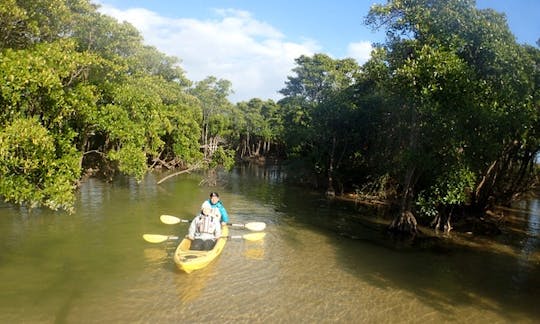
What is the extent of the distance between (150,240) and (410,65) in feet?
34.1

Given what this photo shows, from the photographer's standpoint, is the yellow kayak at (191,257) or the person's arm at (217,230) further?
the person's arm at (217,230)

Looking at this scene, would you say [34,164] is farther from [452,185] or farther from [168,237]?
[452,185]

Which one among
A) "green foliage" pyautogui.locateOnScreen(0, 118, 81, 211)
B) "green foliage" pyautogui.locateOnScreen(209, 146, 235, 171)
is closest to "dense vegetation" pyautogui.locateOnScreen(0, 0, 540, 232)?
"green foliage" pyautogui.locateOnScreen(0, 118, 81, 211)

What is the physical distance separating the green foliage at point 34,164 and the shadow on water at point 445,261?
8215mm

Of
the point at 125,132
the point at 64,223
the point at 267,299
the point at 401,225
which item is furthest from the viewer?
the point at 401,225

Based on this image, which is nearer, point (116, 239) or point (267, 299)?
point (267, 299)

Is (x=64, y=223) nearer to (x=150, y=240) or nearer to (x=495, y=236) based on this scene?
(x=150, y=240)

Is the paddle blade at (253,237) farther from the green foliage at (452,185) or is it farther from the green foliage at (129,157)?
the green foliage at (452,185)

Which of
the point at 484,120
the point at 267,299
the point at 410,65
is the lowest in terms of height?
the point at 267,299

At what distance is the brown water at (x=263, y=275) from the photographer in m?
8.99

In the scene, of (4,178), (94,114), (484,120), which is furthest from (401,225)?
(4,178)

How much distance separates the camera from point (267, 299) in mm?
9875

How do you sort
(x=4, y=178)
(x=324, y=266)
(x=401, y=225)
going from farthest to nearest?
(x=401, y=225) < (x=324, y=266) < (x=4, y=178)

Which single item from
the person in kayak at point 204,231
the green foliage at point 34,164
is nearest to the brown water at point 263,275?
the person in kayak at point 204,231
